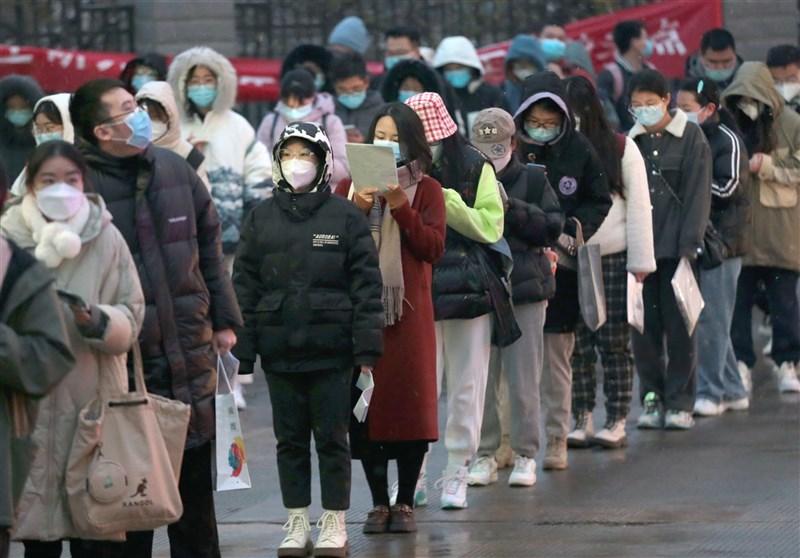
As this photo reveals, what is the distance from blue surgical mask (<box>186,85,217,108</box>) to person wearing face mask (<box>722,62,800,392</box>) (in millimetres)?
3232

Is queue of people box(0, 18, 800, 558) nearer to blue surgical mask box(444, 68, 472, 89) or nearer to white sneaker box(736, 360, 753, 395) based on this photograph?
white sneaker box(736, 360, 753, 395)

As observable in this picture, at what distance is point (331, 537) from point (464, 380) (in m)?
1.25

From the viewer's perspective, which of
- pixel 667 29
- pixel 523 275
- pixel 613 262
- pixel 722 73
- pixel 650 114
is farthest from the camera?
pixel 667 29

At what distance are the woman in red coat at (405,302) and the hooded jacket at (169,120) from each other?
1112 millimetres

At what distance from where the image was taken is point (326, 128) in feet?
38.1

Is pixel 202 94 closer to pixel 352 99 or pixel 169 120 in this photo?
pixel 169 120

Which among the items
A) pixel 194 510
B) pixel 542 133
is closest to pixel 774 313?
pixel 542 133

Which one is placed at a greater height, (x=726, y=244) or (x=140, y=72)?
(x=140, y=72)

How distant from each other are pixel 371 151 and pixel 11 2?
10.9 metres

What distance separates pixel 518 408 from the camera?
859 centimetres

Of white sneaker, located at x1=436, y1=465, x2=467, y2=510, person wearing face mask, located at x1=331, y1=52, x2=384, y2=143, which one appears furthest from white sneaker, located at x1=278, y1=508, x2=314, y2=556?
person wearing face mask, located at x1=331, y1=52, x2=384, y2=143

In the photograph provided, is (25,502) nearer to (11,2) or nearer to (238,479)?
(238,479)

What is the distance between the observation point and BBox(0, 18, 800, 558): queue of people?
18.5ft

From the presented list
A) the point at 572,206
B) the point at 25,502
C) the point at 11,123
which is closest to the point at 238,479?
the point at 25,502
